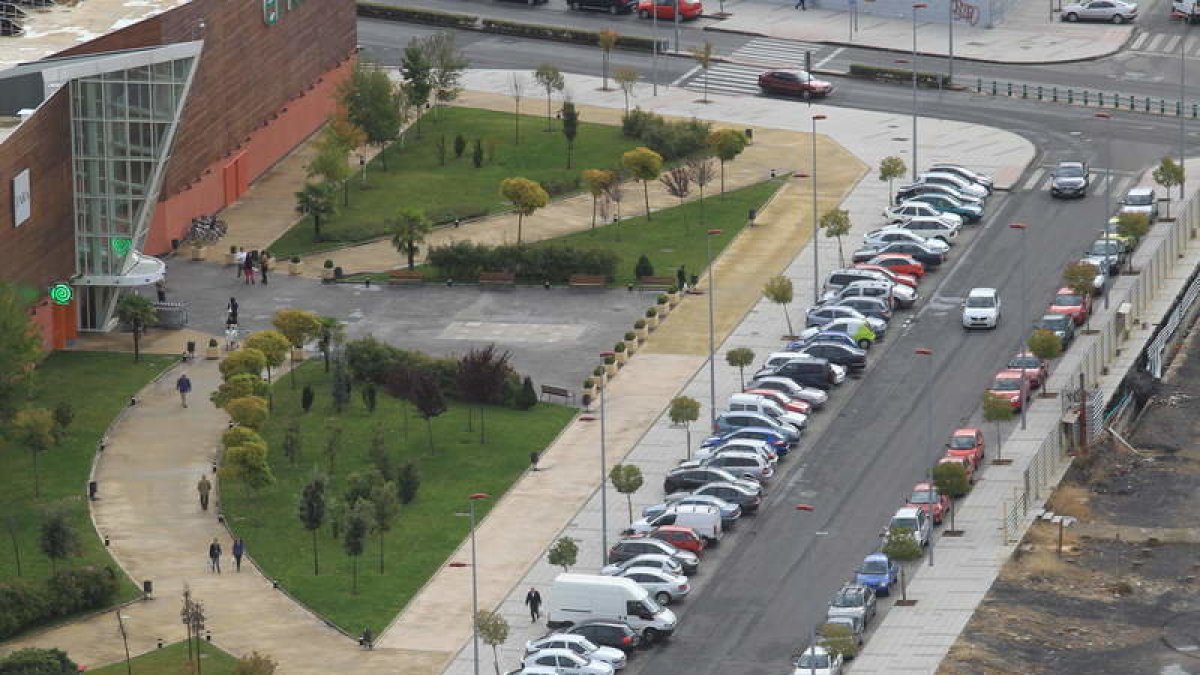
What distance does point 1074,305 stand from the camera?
168500mm

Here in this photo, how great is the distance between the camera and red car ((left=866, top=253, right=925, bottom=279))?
576 ft

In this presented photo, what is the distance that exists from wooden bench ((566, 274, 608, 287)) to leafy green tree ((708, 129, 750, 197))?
53.0ft

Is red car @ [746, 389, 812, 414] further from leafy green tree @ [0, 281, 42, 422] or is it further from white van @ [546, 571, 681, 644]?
leafy green tree @ [0, 281, 42, 422]

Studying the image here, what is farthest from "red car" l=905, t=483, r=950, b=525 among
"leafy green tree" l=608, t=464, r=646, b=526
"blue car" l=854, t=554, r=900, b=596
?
"leafy green tree" l=608, t=464, r=646, b=526

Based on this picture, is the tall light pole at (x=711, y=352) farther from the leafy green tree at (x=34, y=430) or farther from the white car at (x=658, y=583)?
the leafy green tree at (x=34, y=430)

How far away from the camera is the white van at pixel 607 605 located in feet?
441

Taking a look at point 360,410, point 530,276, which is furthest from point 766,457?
point 530,276

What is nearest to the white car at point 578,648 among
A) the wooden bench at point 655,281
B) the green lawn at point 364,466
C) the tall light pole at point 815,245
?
the green lawn at point 364,466

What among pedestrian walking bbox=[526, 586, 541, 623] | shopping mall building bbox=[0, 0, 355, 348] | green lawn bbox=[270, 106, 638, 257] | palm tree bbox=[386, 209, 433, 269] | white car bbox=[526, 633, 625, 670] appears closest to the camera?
white car bbox=[526, 633, 625, 670]

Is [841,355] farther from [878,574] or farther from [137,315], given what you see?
[137,315]

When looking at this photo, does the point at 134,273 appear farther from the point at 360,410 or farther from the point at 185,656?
the point at 185,656

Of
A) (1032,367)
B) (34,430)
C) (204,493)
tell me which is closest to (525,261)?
(1032,367)

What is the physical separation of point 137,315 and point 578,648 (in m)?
44.5

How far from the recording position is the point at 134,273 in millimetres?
170875
